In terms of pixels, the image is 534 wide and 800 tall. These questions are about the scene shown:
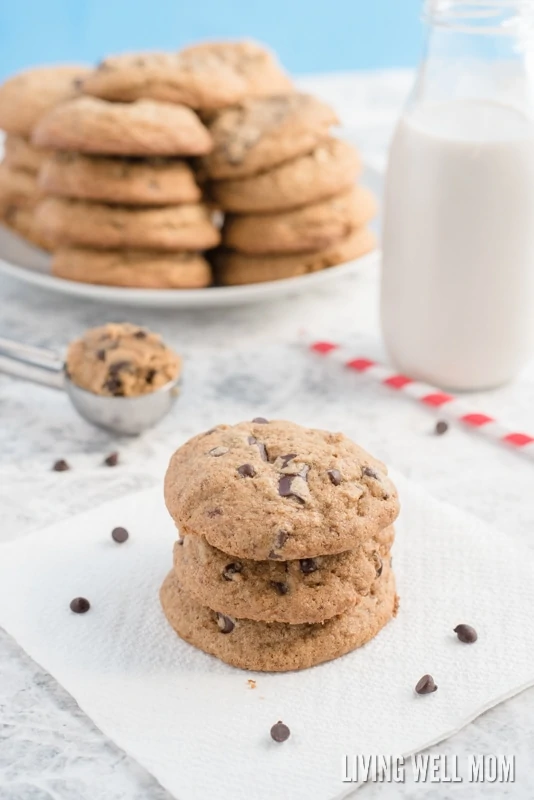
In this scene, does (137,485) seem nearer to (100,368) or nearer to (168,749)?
(100,368)

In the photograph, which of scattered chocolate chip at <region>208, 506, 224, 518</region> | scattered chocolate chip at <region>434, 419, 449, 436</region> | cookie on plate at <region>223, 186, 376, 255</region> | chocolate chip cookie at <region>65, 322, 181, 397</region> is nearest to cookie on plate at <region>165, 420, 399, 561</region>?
scattered chocolate chip at <region>208, 506, 224, 518</region>

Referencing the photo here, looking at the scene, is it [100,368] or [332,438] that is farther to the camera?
[100,368]

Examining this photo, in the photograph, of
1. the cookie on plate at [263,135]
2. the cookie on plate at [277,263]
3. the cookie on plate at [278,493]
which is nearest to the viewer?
the cookie on plate at [278,493]

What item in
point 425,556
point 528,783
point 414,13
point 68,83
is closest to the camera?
point 528,783

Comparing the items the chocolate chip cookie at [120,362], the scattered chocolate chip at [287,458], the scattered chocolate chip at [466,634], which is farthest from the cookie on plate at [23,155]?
the scattered chocolate chip at [466,634]

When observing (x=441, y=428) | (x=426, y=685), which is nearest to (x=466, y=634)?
(x=426, y=685)

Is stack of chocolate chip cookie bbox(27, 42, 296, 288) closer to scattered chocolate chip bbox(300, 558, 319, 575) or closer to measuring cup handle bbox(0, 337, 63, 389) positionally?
measuring cup handle bbox(0, 337, 63, 389)

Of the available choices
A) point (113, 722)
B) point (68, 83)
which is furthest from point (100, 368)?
point (68, 83)

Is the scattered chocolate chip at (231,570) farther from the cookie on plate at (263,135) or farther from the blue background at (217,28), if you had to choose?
the blue background at (217,28)
